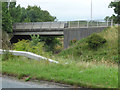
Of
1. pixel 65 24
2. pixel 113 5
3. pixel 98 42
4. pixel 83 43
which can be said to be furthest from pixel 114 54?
pixel 65 24

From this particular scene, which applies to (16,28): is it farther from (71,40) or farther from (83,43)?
(83,43)

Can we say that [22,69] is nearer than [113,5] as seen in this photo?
Yes

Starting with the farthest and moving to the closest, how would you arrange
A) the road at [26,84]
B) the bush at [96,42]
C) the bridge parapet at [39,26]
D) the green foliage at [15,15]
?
the green foliage at [15,15] → the bridge parapet at [39,26] → the bush at [96,42] → the road at [26,84]

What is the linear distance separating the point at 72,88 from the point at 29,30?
3618 centimetres

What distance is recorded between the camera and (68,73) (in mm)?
7828

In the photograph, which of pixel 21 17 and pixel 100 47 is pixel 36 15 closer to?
pixel 21 17

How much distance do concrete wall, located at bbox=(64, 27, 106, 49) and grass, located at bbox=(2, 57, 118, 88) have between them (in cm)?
2603

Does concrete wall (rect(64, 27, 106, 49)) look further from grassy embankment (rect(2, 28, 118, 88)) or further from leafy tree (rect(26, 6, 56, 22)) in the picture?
leafy tree (rect(26, 6, 56, 22))

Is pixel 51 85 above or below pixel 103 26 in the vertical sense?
below

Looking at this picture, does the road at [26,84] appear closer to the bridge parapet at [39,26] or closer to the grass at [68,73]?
the grass at [68,73]

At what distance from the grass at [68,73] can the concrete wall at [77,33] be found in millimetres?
26030

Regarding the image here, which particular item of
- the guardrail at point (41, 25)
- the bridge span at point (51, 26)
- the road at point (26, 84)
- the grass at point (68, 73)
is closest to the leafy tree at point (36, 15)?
the guardrail at point (41, 25)

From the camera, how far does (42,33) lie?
4106 cm

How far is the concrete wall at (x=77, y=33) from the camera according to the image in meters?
35.2
